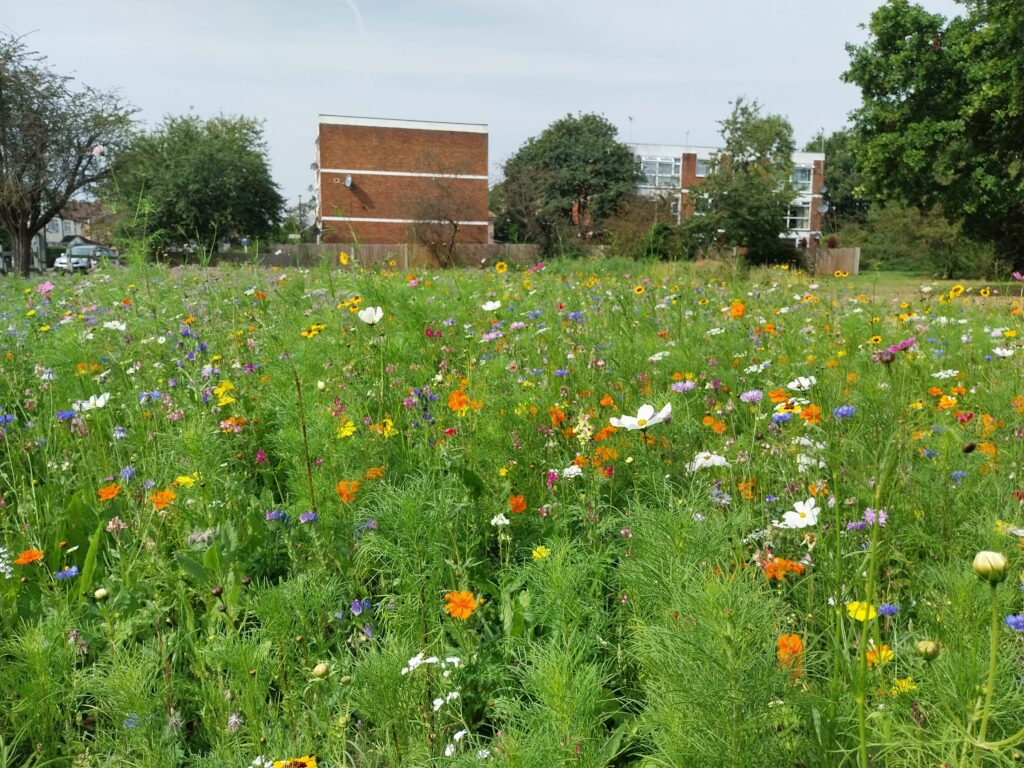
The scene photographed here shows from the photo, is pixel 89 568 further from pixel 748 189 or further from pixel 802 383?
pixel 748 189

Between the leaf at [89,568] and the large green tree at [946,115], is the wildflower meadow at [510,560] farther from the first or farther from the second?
the large green tree at [946,115]

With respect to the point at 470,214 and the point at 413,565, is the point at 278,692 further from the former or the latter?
the point at 470,214

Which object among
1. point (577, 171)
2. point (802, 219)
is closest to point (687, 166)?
point (802, 219)

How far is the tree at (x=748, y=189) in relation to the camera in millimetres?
31281

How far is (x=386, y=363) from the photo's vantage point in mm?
3287

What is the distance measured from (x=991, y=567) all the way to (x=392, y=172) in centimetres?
4098

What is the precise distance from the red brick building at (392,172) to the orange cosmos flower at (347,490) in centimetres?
3684

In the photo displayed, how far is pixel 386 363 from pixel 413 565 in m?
1.73

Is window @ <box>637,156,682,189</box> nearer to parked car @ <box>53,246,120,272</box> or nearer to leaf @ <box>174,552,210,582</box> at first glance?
parked car @ <box>53,246,120,272</box>

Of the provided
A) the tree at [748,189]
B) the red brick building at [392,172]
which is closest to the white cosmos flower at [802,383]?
the tree at [748,189]

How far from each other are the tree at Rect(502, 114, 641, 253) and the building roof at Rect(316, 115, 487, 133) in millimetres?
4444

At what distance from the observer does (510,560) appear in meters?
1.94

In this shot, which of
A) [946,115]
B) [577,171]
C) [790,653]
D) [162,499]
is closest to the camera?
[790,653]

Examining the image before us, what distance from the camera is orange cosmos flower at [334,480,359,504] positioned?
188 cm
